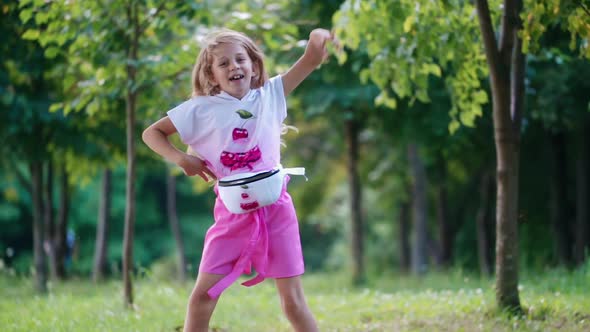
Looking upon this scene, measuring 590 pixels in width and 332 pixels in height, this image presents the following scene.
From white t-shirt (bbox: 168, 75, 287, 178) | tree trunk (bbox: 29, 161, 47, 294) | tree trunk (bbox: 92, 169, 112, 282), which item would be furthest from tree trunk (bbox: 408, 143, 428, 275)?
white t-shirt (bbox: 168, 75, 287, 178)

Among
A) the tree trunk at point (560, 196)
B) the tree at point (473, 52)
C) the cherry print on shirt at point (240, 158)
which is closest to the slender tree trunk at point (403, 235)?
the tree trunk at point (560, 196)

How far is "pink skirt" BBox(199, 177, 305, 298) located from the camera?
3.64 meters

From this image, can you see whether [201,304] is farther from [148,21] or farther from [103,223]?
[103,223]

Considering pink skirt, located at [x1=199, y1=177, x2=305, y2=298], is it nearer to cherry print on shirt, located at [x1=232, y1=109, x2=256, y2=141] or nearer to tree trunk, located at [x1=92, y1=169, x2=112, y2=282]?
cherry print on shirt, located at [x1=232, y1=109, x2=256, y2=141]

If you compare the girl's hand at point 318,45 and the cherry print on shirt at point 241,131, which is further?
the girl's hand at point 318,45

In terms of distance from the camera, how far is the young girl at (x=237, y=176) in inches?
143

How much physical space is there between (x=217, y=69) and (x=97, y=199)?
22648mm

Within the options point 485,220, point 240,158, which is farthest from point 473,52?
point 485,220

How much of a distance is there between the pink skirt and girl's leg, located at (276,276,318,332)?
0.05m

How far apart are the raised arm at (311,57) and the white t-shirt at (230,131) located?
0.21 metres

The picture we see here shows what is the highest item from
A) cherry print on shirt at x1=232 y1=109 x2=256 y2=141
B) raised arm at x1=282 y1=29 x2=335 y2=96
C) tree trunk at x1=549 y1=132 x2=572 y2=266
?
raised arm at x1=282 y1=29 x2=335 y2=96

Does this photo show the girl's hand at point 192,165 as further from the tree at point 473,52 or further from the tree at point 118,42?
the tree at point 118,42

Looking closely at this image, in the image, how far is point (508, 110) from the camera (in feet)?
16.2

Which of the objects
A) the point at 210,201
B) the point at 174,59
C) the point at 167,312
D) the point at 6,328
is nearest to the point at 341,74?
the point at 174,59
